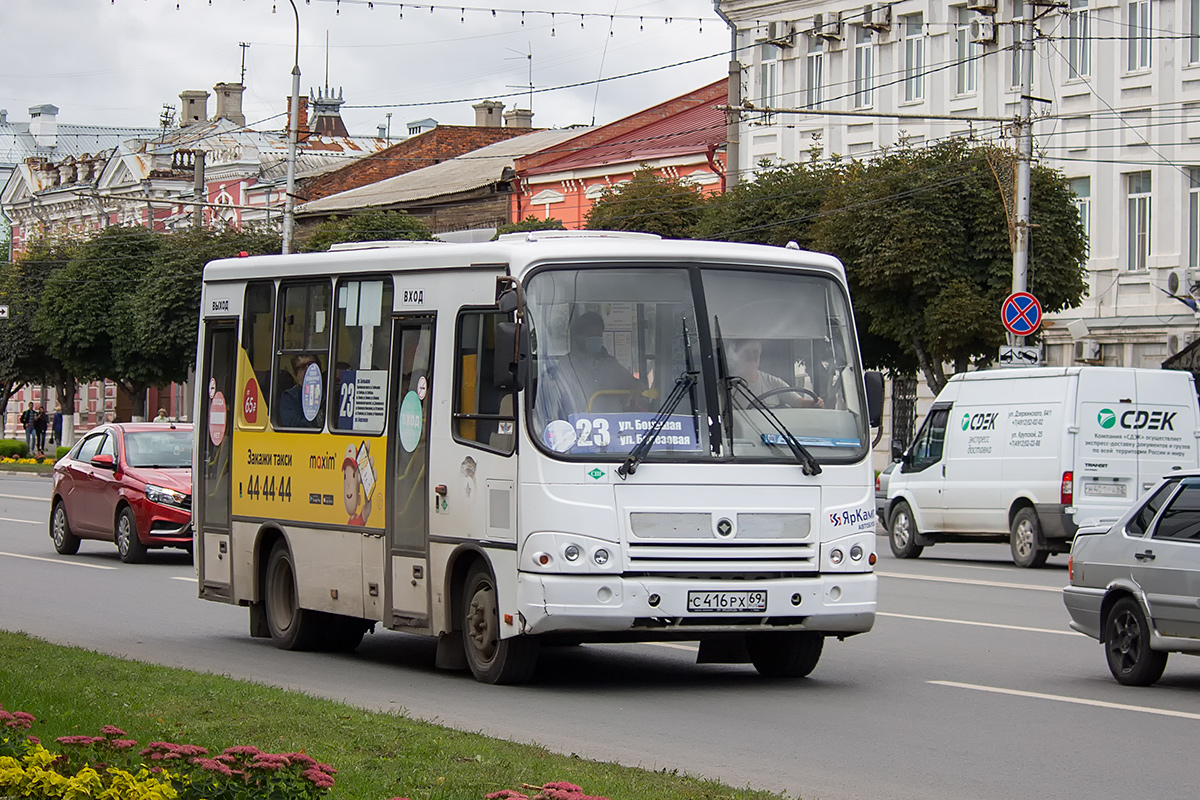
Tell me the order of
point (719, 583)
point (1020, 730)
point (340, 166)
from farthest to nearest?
point (340, 166), point (719, 583), point (1020, 730)

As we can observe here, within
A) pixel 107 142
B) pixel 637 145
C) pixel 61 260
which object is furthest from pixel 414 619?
pixel 107 142

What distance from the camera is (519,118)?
8519 cm

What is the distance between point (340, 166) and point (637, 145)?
23951mm

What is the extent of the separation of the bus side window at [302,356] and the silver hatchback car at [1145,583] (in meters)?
5.38

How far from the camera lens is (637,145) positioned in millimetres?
58094

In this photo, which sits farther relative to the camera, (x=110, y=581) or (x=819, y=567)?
(x=110, y=581)

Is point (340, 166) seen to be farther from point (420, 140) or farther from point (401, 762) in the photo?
point (401, 762)

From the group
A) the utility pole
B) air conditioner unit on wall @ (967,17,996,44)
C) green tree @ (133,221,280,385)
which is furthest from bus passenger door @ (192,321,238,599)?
green tree @ (133,221,280,385)

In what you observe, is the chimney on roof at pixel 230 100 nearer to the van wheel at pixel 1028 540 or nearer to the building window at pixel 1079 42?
the building window at pixel 1079 42

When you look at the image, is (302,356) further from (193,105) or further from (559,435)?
(193,105)

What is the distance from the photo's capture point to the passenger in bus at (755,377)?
461 inches

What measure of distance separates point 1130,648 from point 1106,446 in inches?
447

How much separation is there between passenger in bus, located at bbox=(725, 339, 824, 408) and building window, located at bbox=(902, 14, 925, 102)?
36909 mm

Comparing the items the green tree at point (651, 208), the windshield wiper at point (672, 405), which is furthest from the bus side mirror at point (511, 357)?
the green tree at point (651, 208)
